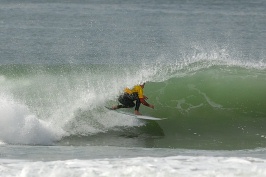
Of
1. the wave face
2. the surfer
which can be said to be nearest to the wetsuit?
the surfer

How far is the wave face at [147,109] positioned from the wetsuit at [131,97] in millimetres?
679

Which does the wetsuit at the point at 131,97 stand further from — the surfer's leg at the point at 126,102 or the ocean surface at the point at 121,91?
the ocean surface at the point at 121,91

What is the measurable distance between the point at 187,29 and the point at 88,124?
66.2ft

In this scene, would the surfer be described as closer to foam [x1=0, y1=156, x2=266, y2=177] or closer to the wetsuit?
the wetsuit

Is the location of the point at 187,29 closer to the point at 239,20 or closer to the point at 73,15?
the point at 239,20

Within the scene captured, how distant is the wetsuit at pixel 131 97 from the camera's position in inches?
700

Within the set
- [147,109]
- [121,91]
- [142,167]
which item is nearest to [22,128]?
[121,91]

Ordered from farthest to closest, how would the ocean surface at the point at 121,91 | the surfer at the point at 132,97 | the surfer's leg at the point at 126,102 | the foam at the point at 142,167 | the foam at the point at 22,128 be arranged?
the surfer's leg at the point at 126,102 < the surfer at the point at 132,97 < the foam at the point at 22,128 < the ocean surface at the point at 121,91 < the foam at the point at 142,167

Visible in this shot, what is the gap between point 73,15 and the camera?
43.0 m

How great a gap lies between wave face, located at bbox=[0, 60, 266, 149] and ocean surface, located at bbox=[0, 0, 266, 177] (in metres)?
0.03

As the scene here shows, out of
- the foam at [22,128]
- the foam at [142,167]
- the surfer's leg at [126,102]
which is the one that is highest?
the surfer's leg at [126,102]

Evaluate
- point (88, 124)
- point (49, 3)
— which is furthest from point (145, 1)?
point (88, 124)

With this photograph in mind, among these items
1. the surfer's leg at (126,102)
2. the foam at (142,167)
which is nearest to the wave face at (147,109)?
the surfer's leg at (126,102)

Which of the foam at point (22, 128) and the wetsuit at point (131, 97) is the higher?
the wetsuit at point (131, 97)
